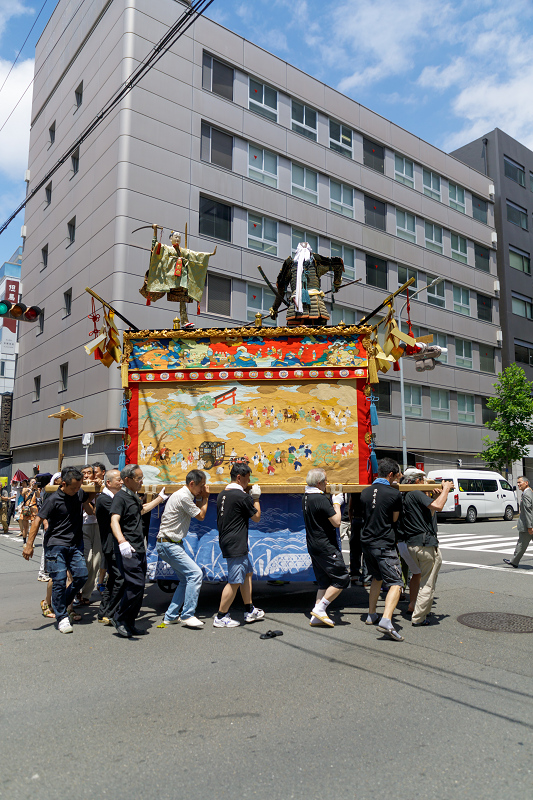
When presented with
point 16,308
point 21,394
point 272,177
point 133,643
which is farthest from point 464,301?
point 133,643

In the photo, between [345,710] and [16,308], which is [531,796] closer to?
[345,710]

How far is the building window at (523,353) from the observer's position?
134ft

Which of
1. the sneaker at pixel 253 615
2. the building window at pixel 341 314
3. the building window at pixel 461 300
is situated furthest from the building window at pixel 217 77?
the sneaker at pixel 253 615

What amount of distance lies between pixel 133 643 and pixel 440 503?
3916mm

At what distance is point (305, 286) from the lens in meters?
10.6

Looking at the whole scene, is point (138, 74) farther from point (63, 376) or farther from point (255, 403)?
point (63, 376)

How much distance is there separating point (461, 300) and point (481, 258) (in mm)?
4288

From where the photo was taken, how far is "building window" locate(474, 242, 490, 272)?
3975cm

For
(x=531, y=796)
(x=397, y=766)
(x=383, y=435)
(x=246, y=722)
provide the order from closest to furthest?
1. (x=531, y=796)
2. (x=397, y=766)
3. (x=246, y=722)
4. (x=383, y=435)

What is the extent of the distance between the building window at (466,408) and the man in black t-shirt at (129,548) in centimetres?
3208

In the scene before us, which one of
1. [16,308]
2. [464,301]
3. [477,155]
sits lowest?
[16,308]

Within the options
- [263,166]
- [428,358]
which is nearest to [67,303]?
[263,166]

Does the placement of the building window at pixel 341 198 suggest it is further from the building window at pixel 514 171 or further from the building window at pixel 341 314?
the building window at pixel 514 171

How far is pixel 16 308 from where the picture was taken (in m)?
11.8
